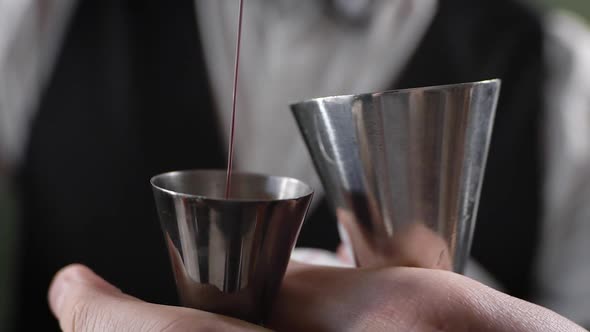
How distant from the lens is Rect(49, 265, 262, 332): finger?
269 millimetres

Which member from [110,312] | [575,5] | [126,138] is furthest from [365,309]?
[575,5]

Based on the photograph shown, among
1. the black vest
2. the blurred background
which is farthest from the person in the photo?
the blurred background

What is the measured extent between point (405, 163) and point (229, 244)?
103 mm

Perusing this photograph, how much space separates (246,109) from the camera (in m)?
0.92

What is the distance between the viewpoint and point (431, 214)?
296 millimetres

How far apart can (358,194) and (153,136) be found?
24.5 inches

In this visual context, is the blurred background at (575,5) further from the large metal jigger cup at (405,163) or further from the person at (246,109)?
the large metal jigger cup at (405,163)

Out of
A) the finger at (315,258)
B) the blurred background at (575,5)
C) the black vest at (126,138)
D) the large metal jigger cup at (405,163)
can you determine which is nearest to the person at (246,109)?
the black vest at (126,138)

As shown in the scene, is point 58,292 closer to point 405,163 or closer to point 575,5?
point 405,163

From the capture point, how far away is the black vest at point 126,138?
2.75ft

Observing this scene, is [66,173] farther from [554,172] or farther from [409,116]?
[554,172]

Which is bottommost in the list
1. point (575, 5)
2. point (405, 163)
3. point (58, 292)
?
point (58, 292)

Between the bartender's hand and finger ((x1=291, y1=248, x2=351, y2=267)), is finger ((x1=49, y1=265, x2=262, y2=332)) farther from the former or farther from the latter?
finger ((x1=291, y1=248, x2=351, y2=267))

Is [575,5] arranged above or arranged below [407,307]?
above
